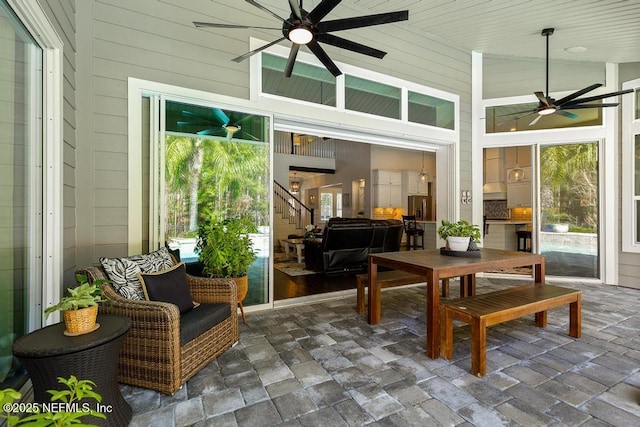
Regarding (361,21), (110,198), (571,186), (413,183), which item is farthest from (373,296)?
(413,183)

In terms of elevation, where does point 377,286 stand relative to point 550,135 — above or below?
below

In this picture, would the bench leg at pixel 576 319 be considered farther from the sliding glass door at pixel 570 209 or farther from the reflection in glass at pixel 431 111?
the reflection in glass at pixel 431 111

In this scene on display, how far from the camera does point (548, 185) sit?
548cm

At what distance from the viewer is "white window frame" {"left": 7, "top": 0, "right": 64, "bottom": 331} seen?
7.21 feet

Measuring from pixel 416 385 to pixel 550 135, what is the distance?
522 cm

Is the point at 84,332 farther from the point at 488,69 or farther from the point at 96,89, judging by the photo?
the point at 488,69

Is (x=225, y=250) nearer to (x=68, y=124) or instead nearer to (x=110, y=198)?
(x=110, y=198)

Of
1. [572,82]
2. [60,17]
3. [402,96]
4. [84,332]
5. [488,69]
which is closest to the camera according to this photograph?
[84,332]

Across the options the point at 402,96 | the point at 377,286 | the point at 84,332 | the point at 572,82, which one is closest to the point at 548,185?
the point at 572,82

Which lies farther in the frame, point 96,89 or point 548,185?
point 548,185

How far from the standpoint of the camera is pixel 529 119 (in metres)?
5.72

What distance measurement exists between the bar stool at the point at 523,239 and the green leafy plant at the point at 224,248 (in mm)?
6737

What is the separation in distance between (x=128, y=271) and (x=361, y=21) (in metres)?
2.69

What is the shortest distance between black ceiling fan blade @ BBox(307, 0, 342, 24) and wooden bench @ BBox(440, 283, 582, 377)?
2.48 metres
